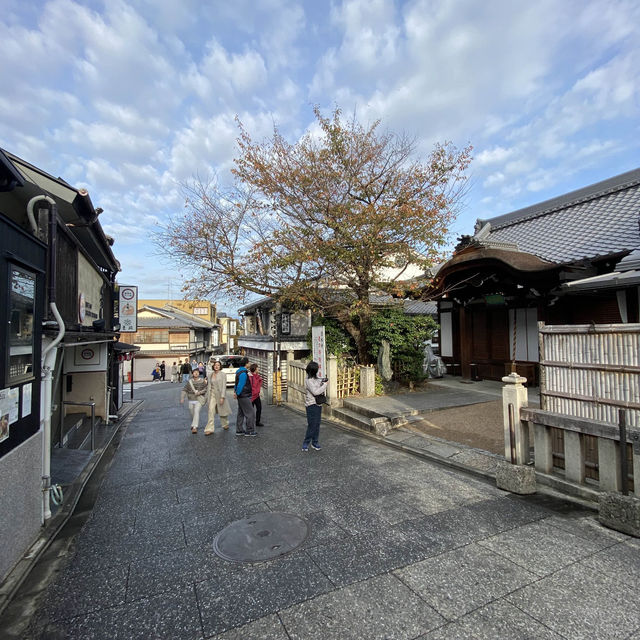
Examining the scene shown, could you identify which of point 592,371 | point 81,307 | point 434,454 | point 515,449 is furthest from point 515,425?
point 81,307

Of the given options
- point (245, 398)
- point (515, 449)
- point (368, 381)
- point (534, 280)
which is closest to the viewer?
point (515, 449)

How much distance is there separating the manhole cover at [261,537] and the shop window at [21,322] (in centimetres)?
284

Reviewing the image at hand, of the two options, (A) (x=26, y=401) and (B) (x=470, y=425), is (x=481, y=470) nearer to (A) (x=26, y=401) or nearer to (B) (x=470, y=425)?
(B) (x=470, y=425)

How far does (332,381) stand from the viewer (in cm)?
1105

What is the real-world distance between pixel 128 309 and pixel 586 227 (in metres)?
16.6

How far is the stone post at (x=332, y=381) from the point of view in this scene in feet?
36.0

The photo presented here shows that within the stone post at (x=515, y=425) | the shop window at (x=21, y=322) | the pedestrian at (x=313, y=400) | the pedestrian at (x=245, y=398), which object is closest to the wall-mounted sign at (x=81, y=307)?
the pedestrian at (x=245, y=398)

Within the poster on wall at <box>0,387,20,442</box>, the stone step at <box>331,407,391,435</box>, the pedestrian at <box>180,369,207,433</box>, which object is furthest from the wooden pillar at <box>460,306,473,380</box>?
the poster on wall at <box>0,387,20,442</box>

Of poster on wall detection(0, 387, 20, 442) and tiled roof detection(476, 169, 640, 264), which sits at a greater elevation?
tiled roof detection(476, 169, 640, 264)

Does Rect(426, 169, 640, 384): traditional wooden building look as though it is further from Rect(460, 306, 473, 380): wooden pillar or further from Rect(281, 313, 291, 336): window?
Rect(281, 313, 291, 336): window

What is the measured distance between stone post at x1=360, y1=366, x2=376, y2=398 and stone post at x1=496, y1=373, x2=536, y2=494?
5877mm

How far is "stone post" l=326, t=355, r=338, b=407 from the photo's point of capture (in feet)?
36.0

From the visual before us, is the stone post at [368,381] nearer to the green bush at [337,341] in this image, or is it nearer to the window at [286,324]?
the green bush at [337,341]

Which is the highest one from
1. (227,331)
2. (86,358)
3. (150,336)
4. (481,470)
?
(227,331)
